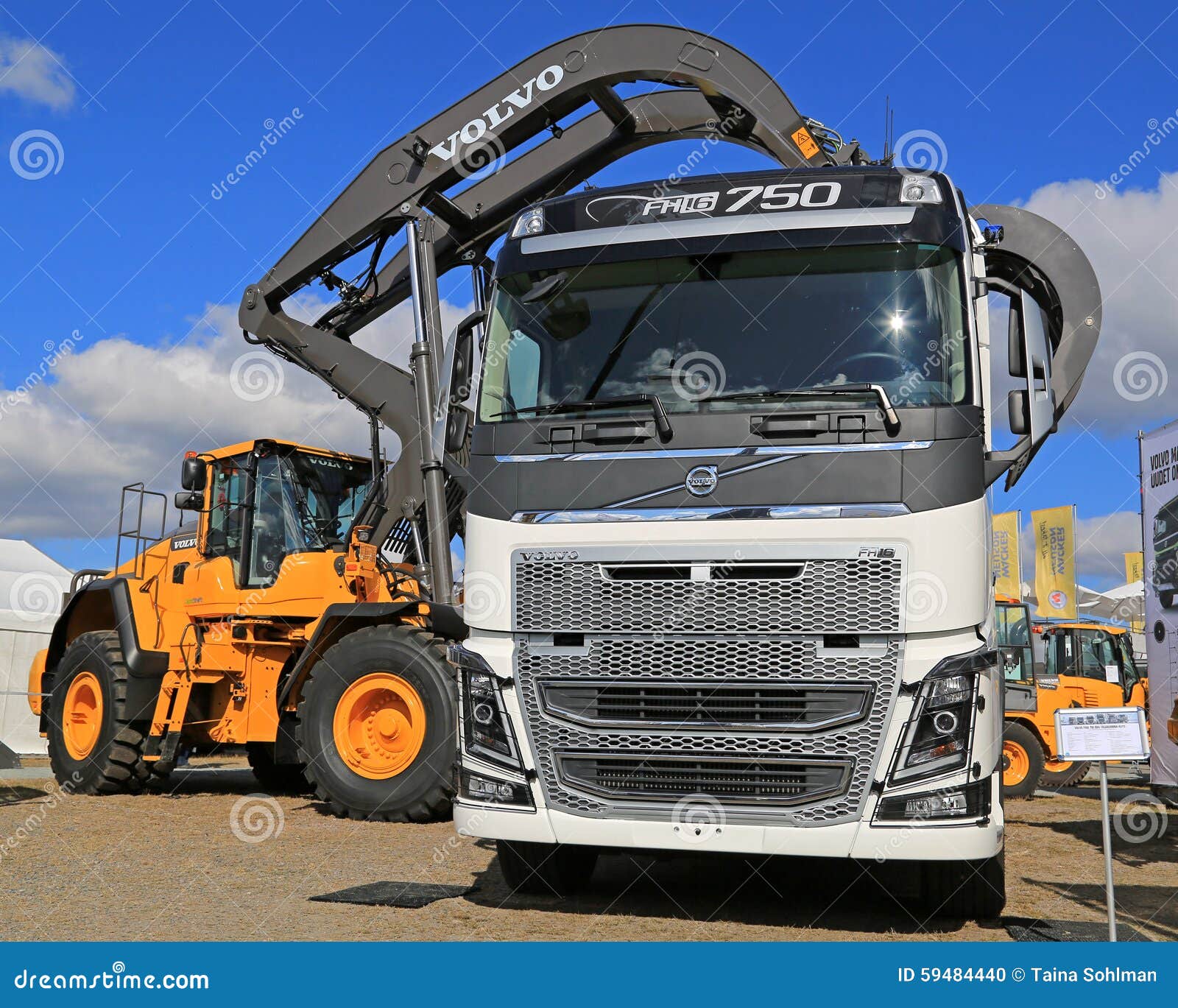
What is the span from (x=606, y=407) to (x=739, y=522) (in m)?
0.92

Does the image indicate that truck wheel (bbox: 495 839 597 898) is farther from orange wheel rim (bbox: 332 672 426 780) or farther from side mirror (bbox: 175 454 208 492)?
side mirror (bbox: 175 454 208 492)

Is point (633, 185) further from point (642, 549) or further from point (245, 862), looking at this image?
point (245, 862)

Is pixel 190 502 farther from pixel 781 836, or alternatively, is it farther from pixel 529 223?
pixel 781 836

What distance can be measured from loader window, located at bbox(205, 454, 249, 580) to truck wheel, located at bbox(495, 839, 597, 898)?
600 cm

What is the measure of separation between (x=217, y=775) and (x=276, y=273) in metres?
7.72

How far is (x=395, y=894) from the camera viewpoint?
250 inches

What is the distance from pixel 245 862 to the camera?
761 cm

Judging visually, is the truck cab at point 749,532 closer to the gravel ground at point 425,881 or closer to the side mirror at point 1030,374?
the side mirror at point 1030,374

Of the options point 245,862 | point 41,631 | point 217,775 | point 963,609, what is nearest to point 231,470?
point 245,862

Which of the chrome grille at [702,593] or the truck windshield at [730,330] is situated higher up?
the truck windshield at [730,330]

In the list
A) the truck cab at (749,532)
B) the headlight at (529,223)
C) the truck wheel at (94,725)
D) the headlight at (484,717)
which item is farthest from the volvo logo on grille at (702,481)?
the truck wheel at (94,725)

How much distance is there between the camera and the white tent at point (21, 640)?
19.5 m

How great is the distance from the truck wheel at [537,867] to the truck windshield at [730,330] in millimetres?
2353

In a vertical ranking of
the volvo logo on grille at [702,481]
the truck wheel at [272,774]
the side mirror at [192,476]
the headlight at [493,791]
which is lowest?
the truck wheel at [272,774]
